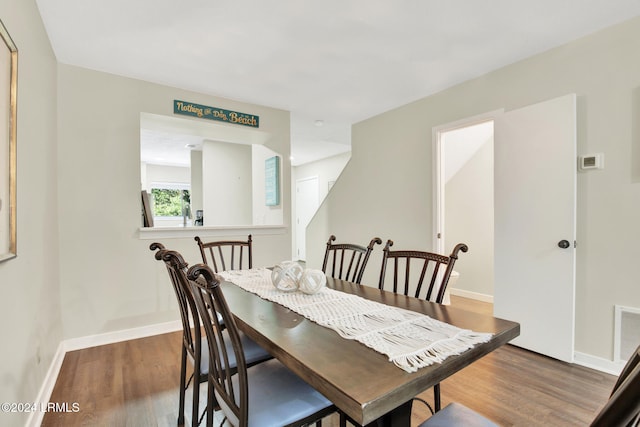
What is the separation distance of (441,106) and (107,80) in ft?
10.4

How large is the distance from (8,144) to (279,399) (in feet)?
4.99

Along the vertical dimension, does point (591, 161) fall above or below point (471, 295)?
above

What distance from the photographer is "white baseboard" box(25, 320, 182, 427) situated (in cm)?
168

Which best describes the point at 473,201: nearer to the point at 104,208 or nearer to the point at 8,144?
the point at 104,208

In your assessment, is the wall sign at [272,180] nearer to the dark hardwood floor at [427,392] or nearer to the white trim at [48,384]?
the dark hardwood floor at [427,392]

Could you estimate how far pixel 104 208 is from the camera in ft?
8.87

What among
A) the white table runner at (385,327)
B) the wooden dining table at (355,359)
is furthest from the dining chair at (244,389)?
the white table runner at (385,327)

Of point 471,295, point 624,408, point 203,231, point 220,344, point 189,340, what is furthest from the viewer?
point 471,295

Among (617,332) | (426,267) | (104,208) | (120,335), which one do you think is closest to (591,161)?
(617,332)

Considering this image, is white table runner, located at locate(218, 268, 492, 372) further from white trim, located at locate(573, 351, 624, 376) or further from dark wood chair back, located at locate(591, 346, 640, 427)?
white trim, located at locate(573, 351, 624, 376)

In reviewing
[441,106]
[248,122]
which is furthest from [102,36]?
[441,106]

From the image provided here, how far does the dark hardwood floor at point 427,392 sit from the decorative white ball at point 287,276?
2.52 feet

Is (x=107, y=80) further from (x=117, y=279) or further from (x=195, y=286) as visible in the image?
(x=195, y=286)

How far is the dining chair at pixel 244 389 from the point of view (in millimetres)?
899
